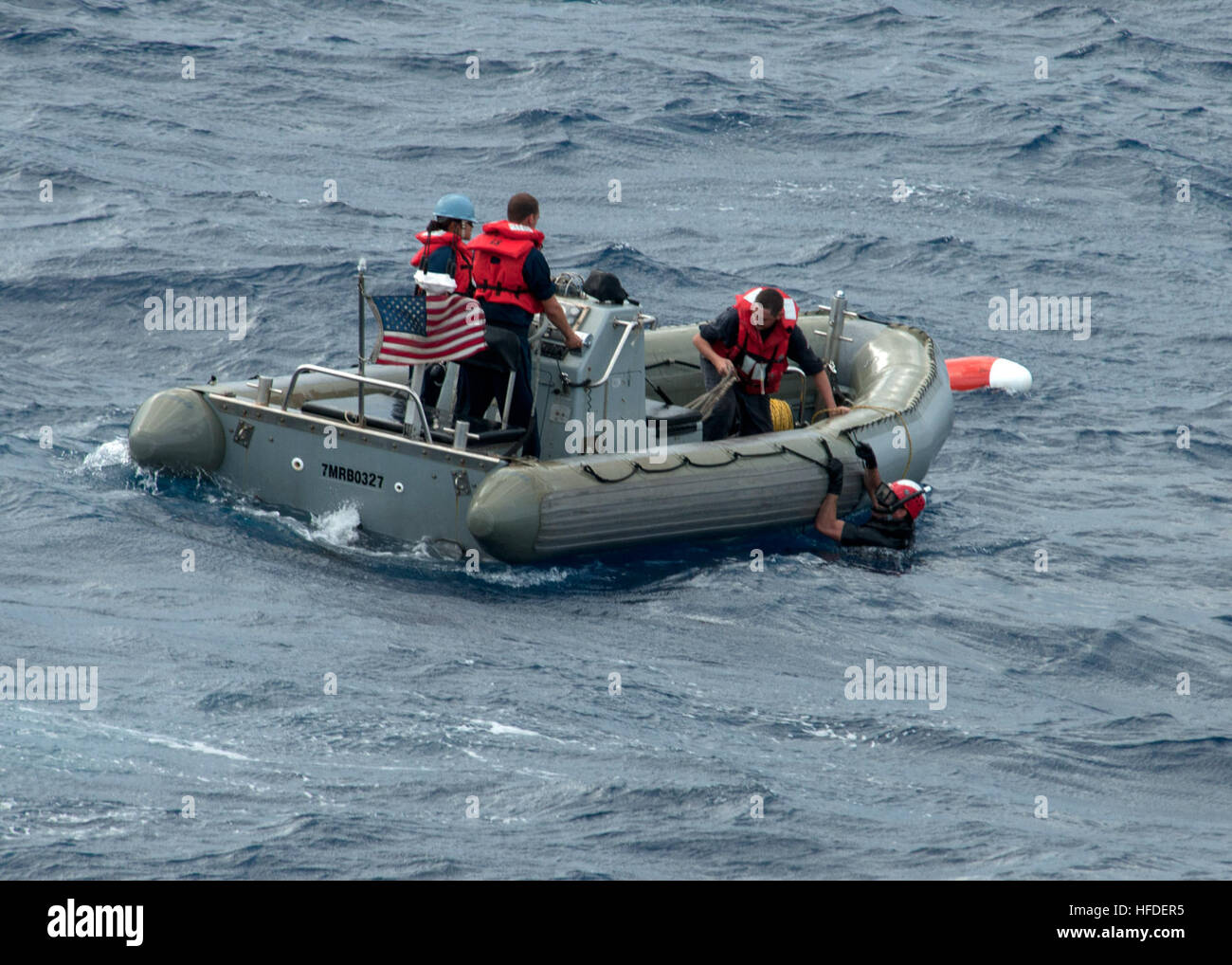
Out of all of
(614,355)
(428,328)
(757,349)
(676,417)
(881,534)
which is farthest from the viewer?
(757,349)

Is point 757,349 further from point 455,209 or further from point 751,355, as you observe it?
point 455,209

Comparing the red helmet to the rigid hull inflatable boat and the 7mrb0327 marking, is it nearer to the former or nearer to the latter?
the rigid hull inflatable boat

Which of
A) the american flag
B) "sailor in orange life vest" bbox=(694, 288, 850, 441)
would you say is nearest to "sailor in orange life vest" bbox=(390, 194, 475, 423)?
the american flag

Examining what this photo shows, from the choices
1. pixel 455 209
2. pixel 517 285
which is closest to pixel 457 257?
pixel 455 209

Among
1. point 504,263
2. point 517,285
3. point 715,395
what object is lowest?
point 715,395

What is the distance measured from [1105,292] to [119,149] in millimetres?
10189

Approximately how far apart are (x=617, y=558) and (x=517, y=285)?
5.40 ft

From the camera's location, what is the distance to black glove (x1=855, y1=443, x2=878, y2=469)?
10.3 m

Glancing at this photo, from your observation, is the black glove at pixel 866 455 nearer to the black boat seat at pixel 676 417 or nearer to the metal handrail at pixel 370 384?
the black boat seat at pixel 676 417

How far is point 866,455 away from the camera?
33.8 ft

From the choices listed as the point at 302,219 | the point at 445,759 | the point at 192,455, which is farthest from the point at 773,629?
the point at 302,219

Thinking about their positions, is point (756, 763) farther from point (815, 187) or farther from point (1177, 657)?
point (815, 187)

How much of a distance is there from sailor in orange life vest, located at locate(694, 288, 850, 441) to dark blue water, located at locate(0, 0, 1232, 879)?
35.1 inches

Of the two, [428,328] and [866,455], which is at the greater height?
[428,328]
